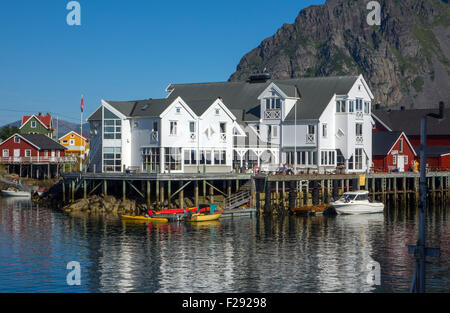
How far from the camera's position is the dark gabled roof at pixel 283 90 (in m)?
78.5

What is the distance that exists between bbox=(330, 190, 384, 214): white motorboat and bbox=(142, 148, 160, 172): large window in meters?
18.5

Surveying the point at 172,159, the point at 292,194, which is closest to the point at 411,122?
the point at 292,194

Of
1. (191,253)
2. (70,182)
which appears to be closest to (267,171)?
(70,182)

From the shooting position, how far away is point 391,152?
8912 centimetres

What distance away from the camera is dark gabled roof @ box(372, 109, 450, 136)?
10650cm

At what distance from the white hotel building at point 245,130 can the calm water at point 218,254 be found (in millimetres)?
10524

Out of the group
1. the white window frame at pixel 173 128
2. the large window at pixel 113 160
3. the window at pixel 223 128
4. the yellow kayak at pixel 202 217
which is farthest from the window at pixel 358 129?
the large window at pixel 113 160

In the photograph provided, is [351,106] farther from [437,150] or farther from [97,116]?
[97,116]

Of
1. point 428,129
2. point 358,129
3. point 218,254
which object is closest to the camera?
point 218,254

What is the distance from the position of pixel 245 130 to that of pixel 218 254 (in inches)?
1508

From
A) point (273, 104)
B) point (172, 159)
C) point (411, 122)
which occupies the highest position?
point (411, 122)

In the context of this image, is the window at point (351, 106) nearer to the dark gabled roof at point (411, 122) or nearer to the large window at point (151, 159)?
the large window at point (151, 159)

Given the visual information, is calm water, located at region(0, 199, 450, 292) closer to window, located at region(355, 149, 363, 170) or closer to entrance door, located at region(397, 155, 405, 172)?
window, located at region(355, 149, 363, 170)
